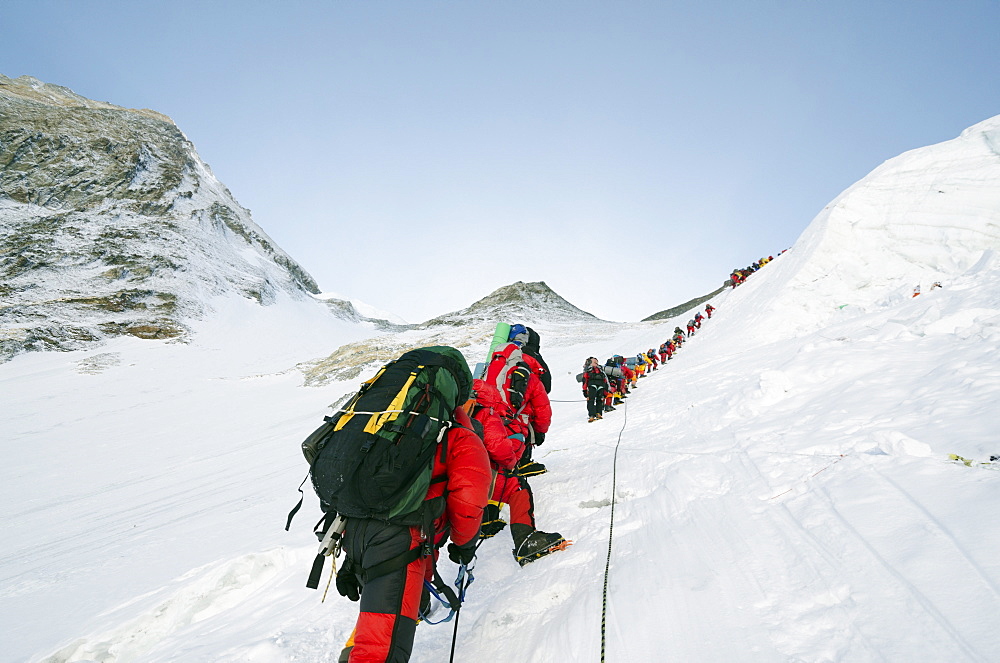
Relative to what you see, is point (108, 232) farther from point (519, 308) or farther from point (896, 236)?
point (896, 236)

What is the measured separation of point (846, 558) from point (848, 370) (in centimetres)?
428

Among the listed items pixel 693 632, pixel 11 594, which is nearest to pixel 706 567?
pixel 693 632

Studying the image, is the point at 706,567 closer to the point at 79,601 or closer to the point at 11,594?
the point at 79,601

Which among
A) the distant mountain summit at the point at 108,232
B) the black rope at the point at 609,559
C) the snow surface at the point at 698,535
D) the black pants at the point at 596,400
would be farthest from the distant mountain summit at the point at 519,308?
the black rope at the point at 609,559

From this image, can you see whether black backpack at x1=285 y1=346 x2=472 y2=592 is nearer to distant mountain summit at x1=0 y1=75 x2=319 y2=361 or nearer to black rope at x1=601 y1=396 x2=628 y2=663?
black rope at x1=601 y1=396 x2=628 y2=663

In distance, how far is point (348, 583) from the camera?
2.52m

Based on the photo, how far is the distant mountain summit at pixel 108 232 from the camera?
3756cm

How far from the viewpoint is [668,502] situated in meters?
3.41

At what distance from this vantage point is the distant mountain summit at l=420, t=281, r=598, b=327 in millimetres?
42472

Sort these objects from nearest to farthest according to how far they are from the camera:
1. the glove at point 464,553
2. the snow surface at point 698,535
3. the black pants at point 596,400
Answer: the snow surface at point 698,535, the glove at point 464,553, the black pants at point 596,400

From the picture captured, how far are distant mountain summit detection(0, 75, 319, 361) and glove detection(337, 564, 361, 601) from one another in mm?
41938

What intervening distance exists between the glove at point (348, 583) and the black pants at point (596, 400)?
7409mm

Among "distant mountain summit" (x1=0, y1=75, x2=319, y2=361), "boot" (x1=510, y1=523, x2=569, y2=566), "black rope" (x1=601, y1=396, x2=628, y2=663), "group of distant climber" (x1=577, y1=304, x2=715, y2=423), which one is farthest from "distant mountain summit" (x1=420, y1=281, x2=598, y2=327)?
"boot" (x1=510, y1=523, x2=569, y2=566)

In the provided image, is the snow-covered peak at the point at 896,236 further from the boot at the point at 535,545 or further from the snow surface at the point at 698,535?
the boot at the point at 535,545
